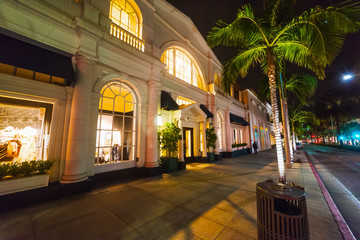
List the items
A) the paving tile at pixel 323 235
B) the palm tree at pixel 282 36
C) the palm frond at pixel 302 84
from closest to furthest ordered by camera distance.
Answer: the paving tile at pixel 323 235 → the palm tree at pixel 282 36 → the palm frond at pixel 302 84

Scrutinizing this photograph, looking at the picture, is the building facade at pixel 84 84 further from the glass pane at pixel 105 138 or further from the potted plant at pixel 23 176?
the potted plant at pixel 23 176

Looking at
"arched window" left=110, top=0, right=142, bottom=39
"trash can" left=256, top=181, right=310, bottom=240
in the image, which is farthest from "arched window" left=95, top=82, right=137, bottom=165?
"trash can" left=256, top=181, right=310, bottom=240

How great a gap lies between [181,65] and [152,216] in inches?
427

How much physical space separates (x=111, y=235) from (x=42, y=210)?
2.68 metres

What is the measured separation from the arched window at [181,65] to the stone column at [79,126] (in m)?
5.69

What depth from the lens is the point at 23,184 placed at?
4332 mm

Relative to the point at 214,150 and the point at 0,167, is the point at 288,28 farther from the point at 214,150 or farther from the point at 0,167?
the point at 214,150

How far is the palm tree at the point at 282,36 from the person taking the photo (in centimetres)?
368

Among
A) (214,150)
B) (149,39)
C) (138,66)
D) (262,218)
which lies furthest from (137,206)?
(214,150)

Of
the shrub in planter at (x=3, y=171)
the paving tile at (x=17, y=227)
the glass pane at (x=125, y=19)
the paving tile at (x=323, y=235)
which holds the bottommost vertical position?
the paving tile at (x=17, y=227)

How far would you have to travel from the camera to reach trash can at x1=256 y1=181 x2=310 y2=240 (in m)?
2.12

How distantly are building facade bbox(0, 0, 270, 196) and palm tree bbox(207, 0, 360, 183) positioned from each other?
4.56 meters

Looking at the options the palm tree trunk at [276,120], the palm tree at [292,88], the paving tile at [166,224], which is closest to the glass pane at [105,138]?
the paving tile at [166,224]

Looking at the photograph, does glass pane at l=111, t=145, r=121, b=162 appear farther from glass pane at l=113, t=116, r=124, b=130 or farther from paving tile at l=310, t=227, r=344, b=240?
paving tile at l=310, t=227, r=344, b=240
